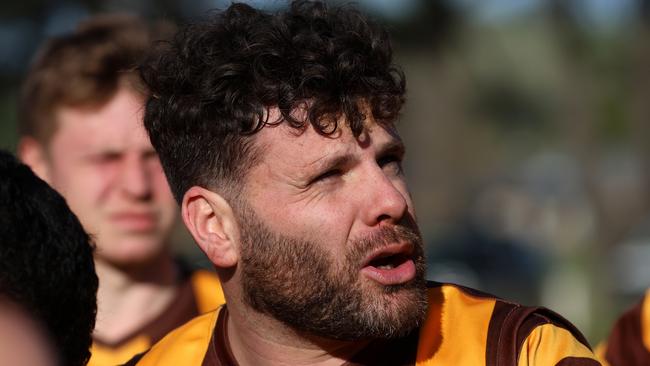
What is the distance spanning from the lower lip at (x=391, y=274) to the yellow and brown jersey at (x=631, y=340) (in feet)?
3.85

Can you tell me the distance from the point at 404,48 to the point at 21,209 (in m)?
17.0

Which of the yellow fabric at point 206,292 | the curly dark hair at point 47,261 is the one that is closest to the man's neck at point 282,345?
the curly dark hair at point 47,261

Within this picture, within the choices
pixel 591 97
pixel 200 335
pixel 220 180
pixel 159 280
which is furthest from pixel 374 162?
pixel 591 97

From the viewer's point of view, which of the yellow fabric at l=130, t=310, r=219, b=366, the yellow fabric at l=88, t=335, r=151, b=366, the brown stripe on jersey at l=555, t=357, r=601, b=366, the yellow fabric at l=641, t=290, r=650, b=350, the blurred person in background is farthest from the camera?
the blurred person in background

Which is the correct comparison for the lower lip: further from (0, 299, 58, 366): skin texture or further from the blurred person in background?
the blurred person in background

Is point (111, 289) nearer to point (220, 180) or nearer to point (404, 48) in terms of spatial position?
point (220, 180)

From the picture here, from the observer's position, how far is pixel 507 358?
279cm

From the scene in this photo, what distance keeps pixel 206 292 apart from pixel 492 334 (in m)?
1.90

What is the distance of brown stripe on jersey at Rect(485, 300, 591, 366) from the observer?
2.81m

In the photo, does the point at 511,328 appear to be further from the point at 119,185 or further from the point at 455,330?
the point at 119,185

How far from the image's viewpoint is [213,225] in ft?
10.4

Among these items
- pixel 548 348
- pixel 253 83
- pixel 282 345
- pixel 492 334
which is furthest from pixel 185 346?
pixel 548 348

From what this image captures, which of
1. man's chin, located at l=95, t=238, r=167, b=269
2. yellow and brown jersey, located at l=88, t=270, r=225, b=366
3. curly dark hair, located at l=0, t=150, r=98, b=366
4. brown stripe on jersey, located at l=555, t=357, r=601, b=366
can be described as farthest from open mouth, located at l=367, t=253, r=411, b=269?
man's chin, located at l=95, t=238, r=167, b=269

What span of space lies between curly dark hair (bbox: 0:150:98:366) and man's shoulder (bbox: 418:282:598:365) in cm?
112
